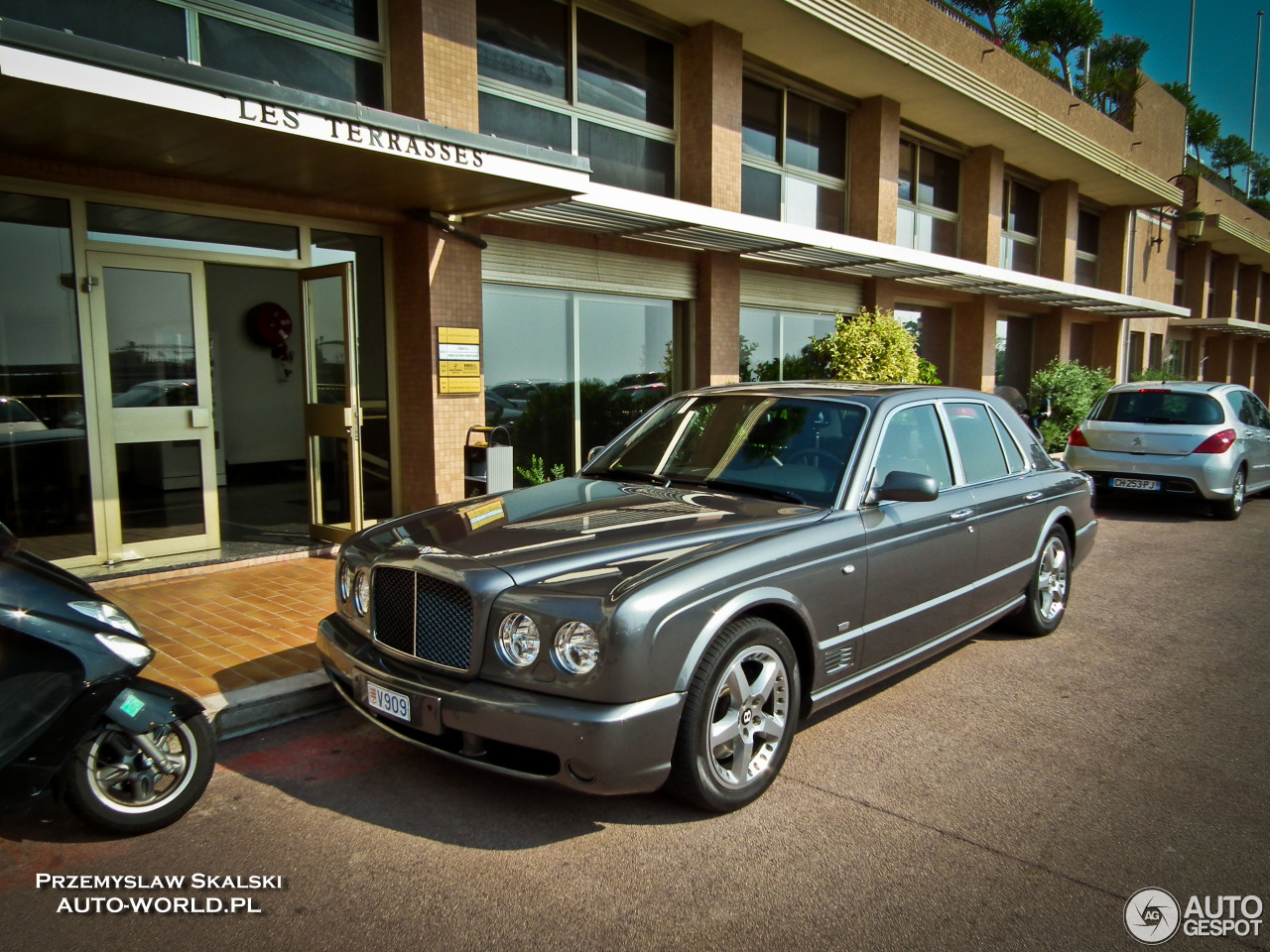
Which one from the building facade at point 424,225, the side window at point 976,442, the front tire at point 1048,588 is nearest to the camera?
the side window at point 976,442

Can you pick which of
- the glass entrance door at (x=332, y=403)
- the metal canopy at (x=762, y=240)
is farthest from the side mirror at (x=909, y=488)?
the glass entrance door at (x=332, y=403)

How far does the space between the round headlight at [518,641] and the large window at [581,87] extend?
7062mm

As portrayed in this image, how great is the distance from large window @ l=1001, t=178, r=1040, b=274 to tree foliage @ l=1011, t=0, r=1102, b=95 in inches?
631

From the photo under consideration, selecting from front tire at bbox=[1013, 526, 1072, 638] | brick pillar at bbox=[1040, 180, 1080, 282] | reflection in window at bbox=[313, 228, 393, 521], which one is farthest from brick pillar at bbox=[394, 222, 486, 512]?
brick pillar at bbox=[1040, 180, 1080, 282]

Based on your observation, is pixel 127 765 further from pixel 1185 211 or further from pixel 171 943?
pixel 1185 211

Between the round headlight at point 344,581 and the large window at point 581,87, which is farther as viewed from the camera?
the large window at point 581,87

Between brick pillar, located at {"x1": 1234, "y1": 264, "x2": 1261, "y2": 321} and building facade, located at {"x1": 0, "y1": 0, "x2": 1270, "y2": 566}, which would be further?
brick pillar, located at {"x1": 1234, "y1": 264, "x2": 1261, "y2": 321}

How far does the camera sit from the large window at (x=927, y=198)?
1605 cm

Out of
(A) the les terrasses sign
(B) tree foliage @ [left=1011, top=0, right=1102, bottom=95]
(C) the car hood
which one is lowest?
(C) the car hood

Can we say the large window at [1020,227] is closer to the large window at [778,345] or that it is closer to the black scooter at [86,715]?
the large window at [778,345]

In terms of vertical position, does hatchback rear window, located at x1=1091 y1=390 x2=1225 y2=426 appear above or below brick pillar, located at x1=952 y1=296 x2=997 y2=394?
→ below

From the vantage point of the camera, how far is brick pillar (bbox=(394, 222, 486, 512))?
8.45m

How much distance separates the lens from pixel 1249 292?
112 ft

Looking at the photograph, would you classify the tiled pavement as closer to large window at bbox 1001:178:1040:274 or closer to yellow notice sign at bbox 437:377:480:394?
yellow notice sign at bbox 437:377:480:394
